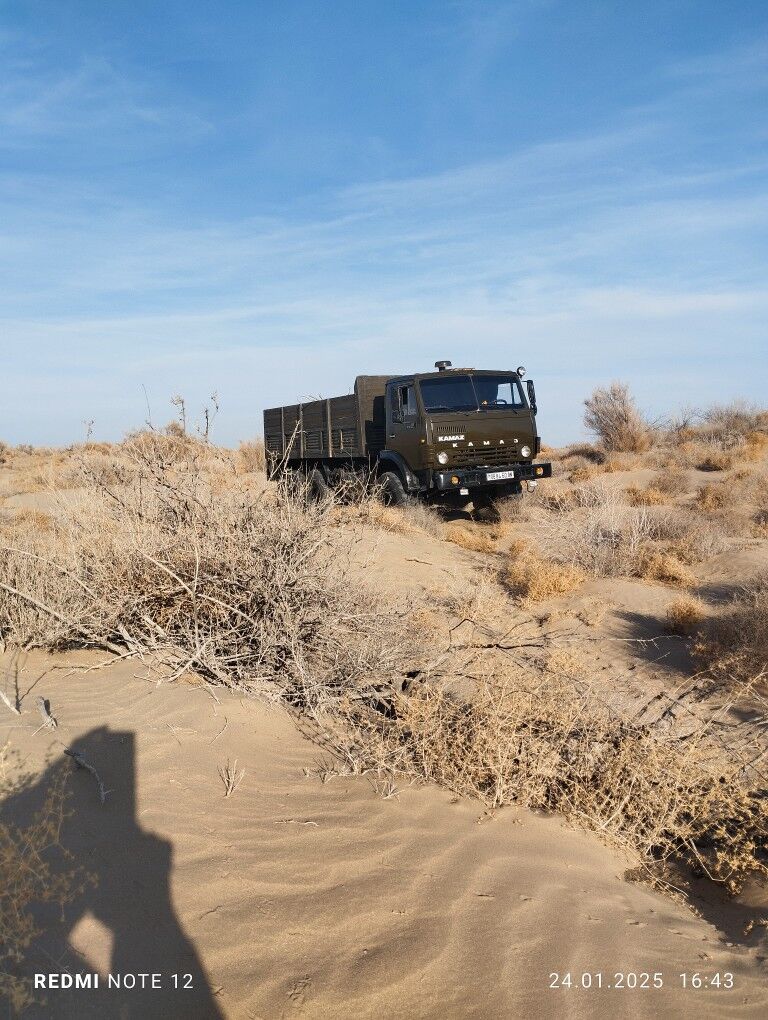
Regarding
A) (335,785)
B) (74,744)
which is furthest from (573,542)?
(74,744)

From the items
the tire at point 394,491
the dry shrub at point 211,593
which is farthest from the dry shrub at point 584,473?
the dry shrub at point 211,593

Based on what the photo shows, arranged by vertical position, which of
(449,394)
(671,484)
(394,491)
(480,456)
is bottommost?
(671,484)

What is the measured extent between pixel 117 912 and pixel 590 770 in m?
2.34

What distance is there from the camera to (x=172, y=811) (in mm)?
3465

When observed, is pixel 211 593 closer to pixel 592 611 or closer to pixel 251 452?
pixel 592 611

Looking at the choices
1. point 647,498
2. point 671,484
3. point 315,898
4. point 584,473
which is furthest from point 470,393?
point 315,898

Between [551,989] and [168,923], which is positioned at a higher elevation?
[168,923]

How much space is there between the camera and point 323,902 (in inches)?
116

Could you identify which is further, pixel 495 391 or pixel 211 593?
pixel 495 391

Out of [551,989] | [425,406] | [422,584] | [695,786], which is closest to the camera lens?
[551,989]

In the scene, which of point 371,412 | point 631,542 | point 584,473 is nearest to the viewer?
point 631,542

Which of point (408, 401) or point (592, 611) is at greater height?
point (408, 401)

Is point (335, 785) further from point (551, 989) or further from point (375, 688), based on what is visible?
point (551, 989)

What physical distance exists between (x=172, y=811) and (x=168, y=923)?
0.77 m
